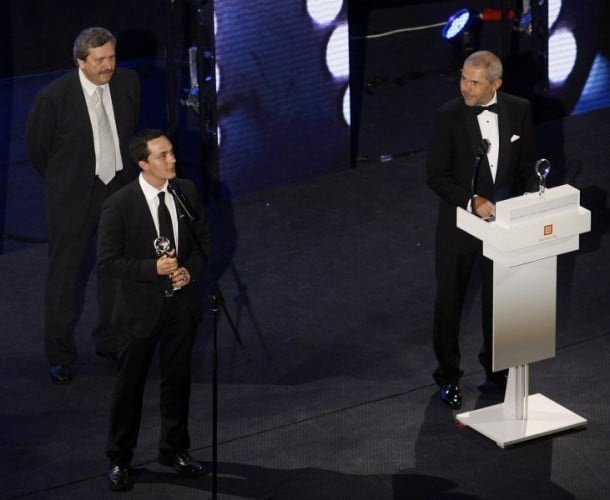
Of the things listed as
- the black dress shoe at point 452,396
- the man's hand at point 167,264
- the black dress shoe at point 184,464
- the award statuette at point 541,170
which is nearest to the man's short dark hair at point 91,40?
the man's hand at point 167,264

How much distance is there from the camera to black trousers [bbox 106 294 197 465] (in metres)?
6.31

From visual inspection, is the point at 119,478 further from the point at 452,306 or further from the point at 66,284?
the point at 452,306

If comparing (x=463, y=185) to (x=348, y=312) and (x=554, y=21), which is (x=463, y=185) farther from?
(x=554, y=21)

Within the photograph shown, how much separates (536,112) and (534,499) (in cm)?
503

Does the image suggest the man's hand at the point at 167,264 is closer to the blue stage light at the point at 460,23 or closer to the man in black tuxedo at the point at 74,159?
the man in black tuxedo at the point at 74,159

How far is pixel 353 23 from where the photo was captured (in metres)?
12.5

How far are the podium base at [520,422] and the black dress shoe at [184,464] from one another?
1323 millimetres

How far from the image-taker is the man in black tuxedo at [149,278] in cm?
622

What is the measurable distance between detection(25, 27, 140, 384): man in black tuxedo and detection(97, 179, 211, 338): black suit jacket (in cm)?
114

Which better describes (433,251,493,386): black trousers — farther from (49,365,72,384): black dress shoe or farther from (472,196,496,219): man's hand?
(49,365,72,384): black dress shoe

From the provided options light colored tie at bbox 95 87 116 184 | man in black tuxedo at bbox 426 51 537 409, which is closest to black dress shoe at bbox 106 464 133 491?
light colored tie at bbox 95 87 116 184

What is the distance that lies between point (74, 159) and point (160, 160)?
4.35 ft

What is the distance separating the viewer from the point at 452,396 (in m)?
7.24

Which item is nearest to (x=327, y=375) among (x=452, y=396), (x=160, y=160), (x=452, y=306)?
(x=452, y=396)
